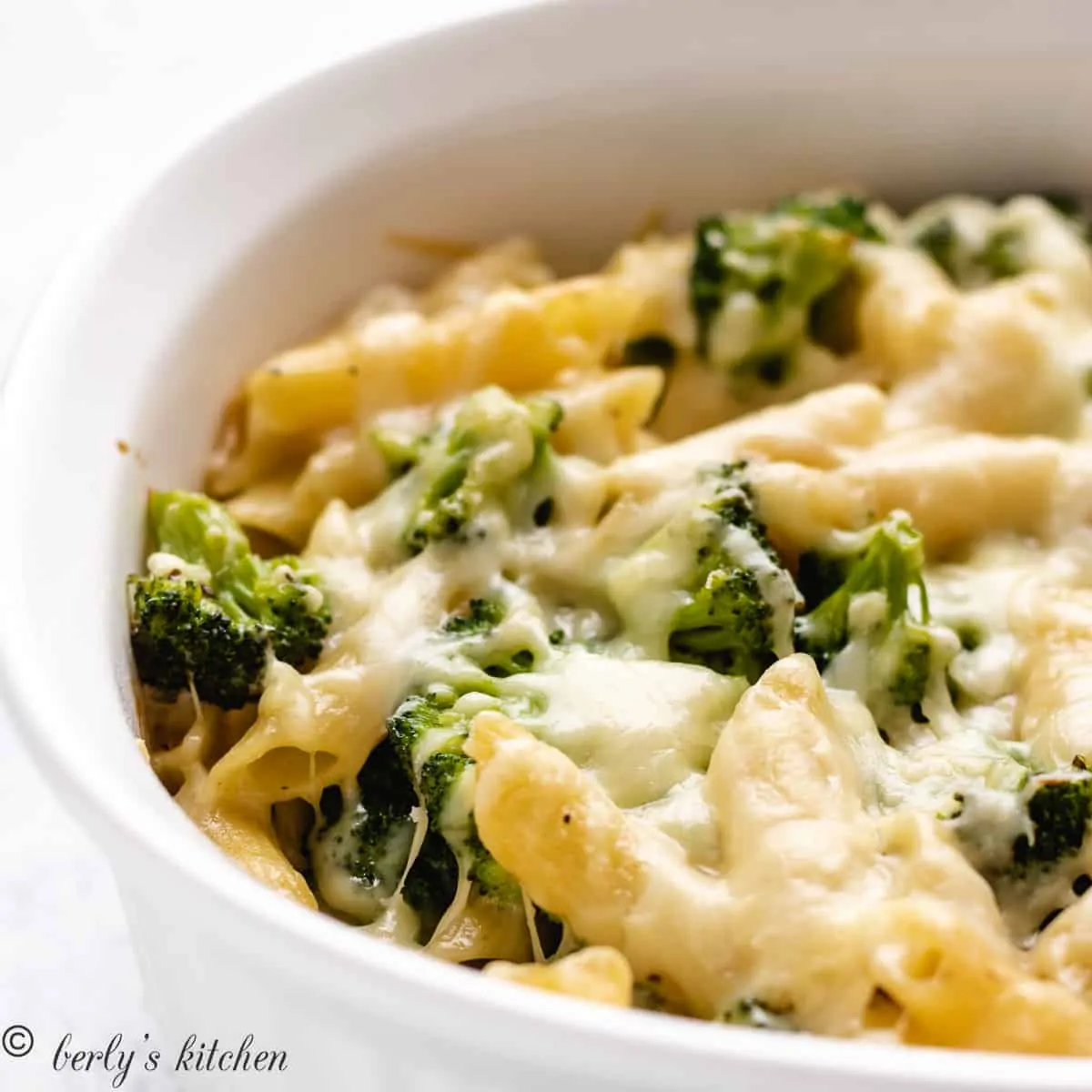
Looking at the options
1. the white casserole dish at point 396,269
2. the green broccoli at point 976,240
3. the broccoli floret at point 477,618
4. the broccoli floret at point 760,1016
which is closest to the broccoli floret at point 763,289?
the green broccoli at point 976,240

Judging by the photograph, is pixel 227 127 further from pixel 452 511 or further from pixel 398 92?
pixel 452 511

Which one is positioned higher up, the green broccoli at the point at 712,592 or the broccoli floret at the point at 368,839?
the green broccoli at the point at 712,592

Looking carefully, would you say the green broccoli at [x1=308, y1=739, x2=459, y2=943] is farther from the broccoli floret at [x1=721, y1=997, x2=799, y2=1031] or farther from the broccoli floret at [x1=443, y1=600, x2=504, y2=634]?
the broccoli floret at [x1=721, y1=997, x2=799, y2=1031]

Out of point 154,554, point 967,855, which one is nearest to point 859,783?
point 967,855

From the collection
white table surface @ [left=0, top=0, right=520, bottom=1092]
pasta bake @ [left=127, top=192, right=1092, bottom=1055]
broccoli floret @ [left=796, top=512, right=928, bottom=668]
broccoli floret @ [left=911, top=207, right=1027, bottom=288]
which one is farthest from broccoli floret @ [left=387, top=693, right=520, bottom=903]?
broccoli floret @ [left=911, top=207, right=1027, bottom=288]

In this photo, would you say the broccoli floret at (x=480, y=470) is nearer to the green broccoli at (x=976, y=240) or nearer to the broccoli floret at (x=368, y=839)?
the broccoli floret at (x=368, y=839)
